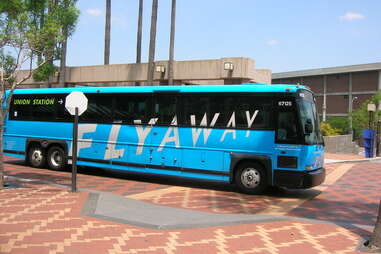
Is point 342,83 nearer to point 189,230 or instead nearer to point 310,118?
point 310,118

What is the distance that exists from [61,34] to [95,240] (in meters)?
6.61

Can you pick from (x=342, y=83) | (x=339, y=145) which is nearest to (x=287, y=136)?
(x=339, y=145)

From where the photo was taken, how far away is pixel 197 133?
39.3 ft

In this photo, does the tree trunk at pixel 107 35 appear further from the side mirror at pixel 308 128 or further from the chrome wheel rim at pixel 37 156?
the side mirror at pixel 308 128

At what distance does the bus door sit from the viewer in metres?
10.6

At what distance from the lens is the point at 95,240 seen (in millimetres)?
6078

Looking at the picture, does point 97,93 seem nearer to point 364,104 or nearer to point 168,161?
point 168,161

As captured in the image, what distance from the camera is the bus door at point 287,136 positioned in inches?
418

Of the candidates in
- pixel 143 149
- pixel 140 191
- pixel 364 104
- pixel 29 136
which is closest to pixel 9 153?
pixel 29 136

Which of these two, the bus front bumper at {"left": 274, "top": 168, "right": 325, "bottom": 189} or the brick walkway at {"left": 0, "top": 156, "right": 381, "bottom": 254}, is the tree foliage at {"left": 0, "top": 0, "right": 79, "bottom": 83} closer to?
the brick walkway at {"left": 0, "top": 156, "right": 381, "bottom": 254}

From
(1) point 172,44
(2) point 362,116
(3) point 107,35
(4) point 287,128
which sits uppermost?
(3) point 107,35

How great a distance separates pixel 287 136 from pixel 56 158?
8531 mm

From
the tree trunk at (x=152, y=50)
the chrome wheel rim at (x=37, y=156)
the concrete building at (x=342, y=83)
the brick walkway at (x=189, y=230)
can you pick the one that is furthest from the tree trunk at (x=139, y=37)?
the concrete building at (x=342, y=83)

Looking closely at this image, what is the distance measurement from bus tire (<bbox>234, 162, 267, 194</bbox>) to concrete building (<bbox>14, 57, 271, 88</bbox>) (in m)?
9.78
